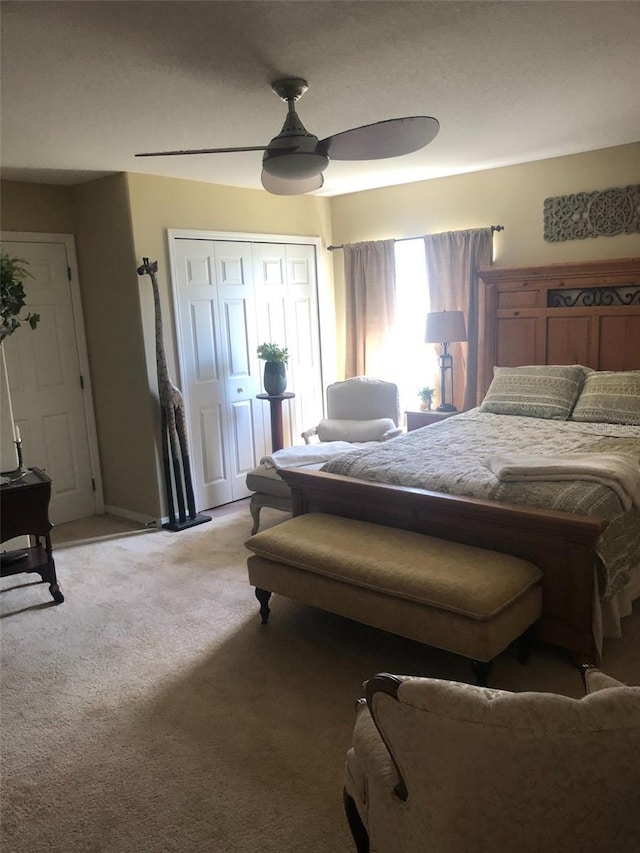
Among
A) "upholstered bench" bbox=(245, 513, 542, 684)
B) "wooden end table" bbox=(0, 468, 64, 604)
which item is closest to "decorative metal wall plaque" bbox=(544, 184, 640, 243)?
"upholstered bench" bbox=(245, 513, 542, 684)

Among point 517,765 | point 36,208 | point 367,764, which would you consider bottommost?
point 367,764

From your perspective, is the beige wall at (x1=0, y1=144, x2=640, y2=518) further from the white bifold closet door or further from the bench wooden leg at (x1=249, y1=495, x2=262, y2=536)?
the bench wooden leg at (x1=249, y1=495, x2=262, y2=536)

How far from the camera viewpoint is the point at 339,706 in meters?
2.48

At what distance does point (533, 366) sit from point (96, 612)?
3219mm

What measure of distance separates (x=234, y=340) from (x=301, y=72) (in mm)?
2683

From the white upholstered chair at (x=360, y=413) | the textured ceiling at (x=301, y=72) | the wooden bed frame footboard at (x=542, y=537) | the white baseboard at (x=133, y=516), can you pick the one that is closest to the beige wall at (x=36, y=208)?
the textured ceiling at (x=301, y=72)

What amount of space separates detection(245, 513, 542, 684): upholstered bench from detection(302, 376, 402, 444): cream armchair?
1.74 metres

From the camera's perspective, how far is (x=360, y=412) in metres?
5.02

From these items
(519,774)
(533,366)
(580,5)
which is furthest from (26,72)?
(533,366)

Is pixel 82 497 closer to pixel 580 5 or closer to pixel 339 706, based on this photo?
pixel 339 706

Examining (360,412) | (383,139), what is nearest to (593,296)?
(360,412)

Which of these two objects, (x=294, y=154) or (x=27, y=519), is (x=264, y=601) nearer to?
(x=27, y=519)

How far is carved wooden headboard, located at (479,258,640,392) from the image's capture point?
170 inches

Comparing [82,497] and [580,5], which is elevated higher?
[580,5]
